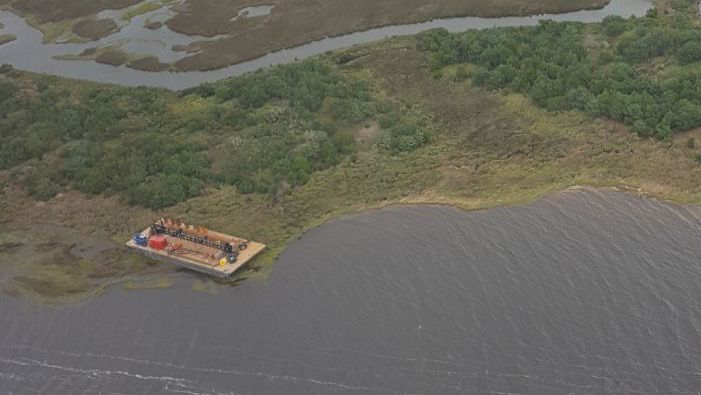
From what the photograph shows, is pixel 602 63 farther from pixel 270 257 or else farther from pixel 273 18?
pixel 273 18

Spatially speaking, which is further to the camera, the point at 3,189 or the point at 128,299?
the point at 3,189

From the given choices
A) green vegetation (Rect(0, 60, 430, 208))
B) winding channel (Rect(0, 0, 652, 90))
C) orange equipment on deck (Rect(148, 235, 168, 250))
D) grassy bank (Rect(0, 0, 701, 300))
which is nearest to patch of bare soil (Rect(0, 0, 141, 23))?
winding channel (Rect(0, 0, 652, 90))

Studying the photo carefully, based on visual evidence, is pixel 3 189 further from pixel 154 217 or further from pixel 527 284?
pixel 527 284

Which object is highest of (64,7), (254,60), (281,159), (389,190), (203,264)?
(64,7)

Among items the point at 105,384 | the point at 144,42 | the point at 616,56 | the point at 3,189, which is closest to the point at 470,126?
the point at 616,56

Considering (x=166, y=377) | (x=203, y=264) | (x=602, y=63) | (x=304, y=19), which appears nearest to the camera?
(x=166, y=377)

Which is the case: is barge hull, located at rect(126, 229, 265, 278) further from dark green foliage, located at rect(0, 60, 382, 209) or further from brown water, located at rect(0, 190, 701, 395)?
dark green foliage, located at rect(0, 60, 382, 209)

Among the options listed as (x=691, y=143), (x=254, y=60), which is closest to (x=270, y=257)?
(x=691, y=143)
